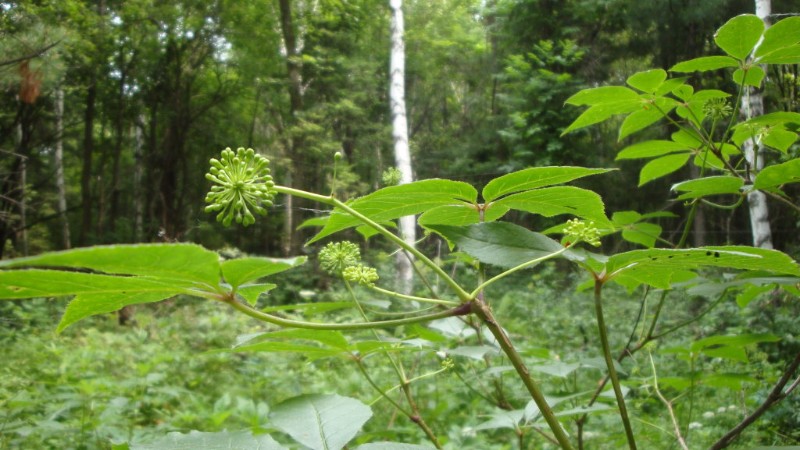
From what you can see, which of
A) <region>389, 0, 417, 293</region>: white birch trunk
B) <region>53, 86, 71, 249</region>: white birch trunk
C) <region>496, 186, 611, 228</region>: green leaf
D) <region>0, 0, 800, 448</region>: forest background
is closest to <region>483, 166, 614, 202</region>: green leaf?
<region>496, 186, 611, 228</region>: green leaf

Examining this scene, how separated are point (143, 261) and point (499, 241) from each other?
13.1 inches

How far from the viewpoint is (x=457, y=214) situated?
2.10 feet

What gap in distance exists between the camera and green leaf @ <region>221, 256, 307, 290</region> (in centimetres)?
44

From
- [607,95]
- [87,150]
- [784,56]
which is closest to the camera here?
[784,56]

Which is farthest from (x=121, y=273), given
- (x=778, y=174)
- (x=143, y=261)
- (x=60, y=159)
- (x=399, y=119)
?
(x=60, y=159)

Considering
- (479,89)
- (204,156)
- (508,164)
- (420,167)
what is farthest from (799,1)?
(204,156)

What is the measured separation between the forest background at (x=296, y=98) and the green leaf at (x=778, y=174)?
18.5 ft

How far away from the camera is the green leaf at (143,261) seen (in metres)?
0.33

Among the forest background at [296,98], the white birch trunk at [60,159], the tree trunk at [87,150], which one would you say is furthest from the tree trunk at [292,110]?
the white birch trunk at [60,159]

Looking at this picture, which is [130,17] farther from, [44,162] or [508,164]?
[508,164]

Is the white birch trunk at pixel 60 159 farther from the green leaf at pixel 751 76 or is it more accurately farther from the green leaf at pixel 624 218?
the green leaf at pixel 751 76

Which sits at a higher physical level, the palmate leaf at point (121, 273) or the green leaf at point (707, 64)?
the green leaf at point (707, 64)

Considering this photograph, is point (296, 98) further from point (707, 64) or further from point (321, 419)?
point (321, 419)

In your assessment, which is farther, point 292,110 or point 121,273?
point 292,110
